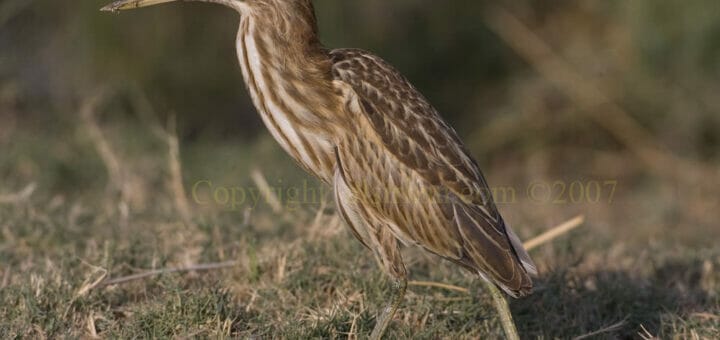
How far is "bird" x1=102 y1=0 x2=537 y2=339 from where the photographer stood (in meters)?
3.42

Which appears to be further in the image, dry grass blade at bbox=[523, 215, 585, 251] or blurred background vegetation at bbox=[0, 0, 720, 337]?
blurred background vegetation at bbox=[0, 0, 720, 337]

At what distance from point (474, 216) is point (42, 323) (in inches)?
55.0

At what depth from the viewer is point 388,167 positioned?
344 cm

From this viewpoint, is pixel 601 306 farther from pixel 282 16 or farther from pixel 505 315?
pixel 282 16

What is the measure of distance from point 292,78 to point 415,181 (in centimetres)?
51

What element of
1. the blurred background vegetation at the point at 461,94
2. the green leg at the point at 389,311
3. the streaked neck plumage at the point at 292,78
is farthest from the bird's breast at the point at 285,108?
the blurred background vegetation at the point at 461,94

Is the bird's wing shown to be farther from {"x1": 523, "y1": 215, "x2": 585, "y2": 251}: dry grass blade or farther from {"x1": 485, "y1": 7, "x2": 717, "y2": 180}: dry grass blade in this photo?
{"x1": 485, "y1": 7, "x2": 717, "y2": 180}: dry grass blade

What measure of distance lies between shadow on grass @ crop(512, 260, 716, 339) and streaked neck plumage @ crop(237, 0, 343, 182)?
95cm

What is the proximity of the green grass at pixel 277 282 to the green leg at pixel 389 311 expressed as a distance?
9 centimetres

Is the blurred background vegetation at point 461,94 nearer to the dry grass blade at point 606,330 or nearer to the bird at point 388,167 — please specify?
the dry grass blade at point 606,330

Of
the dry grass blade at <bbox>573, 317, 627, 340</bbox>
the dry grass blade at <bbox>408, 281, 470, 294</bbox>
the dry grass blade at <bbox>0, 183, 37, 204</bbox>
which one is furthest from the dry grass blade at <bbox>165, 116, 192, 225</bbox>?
the dry grass blade at <bbox>573, 317, 627, 340</bbox>

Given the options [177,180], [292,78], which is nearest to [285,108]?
[292,78]

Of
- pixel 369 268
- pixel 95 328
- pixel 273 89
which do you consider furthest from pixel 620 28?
pixel 95 328

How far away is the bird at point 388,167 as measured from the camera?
11.2 ft
